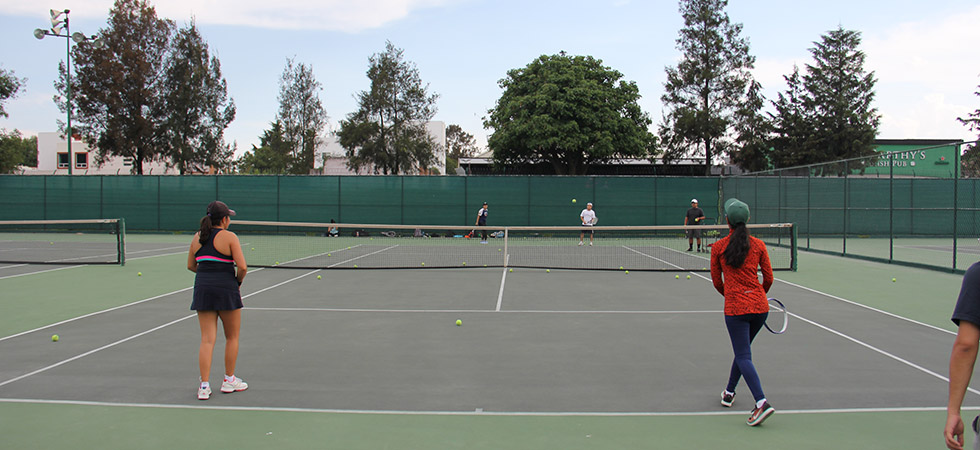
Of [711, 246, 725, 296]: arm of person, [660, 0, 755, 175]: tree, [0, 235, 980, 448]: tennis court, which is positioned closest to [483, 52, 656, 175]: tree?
[660, 0, 755, 175]: tree

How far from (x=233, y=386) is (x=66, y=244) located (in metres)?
20.8

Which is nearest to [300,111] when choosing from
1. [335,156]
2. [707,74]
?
[335,156]

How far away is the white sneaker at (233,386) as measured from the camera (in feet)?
17.1

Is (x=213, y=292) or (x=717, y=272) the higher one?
(x=717, y=272)

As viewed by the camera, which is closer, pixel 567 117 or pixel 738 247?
pixel 738 247

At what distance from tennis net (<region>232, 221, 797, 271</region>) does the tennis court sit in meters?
4.31

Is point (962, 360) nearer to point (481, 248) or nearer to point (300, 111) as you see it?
point (481, 248)

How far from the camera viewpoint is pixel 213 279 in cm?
499

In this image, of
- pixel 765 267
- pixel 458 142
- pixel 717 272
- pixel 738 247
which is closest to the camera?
pixel 738 247

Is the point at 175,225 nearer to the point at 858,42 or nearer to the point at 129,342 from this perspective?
the point at 129,342

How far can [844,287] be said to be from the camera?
38.2ft

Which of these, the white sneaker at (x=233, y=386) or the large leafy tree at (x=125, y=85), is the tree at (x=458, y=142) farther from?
the white sneaker at (x=233, y=386)

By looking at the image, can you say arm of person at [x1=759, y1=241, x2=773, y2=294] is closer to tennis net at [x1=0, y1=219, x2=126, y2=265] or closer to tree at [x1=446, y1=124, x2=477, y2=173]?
tennis net at [x1=0, y1=219, x2=126, y2=265]

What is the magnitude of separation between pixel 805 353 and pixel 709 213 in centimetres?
2126
